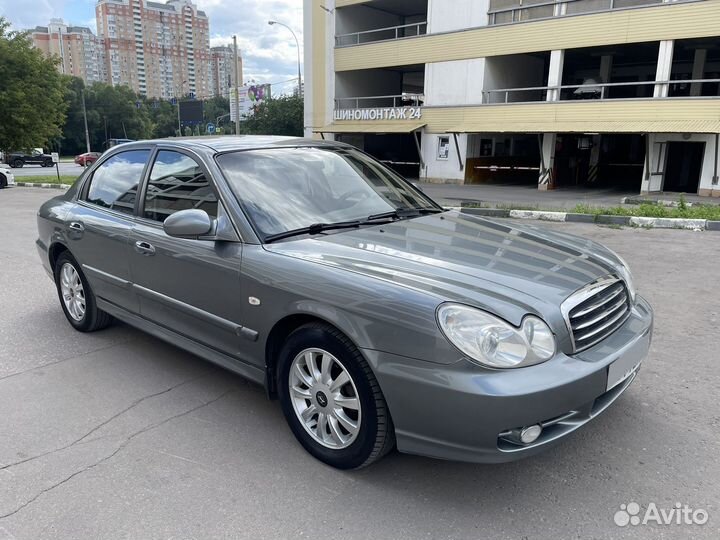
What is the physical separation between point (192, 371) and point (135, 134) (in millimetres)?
84058

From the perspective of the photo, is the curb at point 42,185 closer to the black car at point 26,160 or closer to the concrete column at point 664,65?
the concrete column at point 664,65

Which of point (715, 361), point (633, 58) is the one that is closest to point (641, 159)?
point (633, 58)

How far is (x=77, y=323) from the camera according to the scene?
4.90 m

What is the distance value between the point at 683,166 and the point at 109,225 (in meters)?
21.6

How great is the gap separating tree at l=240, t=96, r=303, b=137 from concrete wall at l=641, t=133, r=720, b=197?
109 ft

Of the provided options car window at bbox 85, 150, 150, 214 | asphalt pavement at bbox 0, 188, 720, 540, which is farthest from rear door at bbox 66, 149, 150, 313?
asphalt pavement at bbox 0, 188, 720, 540

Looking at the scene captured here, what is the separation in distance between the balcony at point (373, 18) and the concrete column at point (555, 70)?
8833 mm

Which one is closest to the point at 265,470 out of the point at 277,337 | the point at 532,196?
the point at 277,337

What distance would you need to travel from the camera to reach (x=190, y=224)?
10.4 ft

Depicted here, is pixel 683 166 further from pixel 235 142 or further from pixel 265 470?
pixel 265 470

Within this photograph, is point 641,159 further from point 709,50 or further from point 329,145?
point 329,145

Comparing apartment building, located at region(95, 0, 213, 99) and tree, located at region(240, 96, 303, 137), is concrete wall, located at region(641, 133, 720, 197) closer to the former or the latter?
tree, located at region(240, 96, 303, 137)

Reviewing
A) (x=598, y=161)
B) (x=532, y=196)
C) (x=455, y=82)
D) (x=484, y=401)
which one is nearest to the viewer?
(x=484, y=401)

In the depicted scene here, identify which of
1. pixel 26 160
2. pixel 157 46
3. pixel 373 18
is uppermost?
pixel 157 46
